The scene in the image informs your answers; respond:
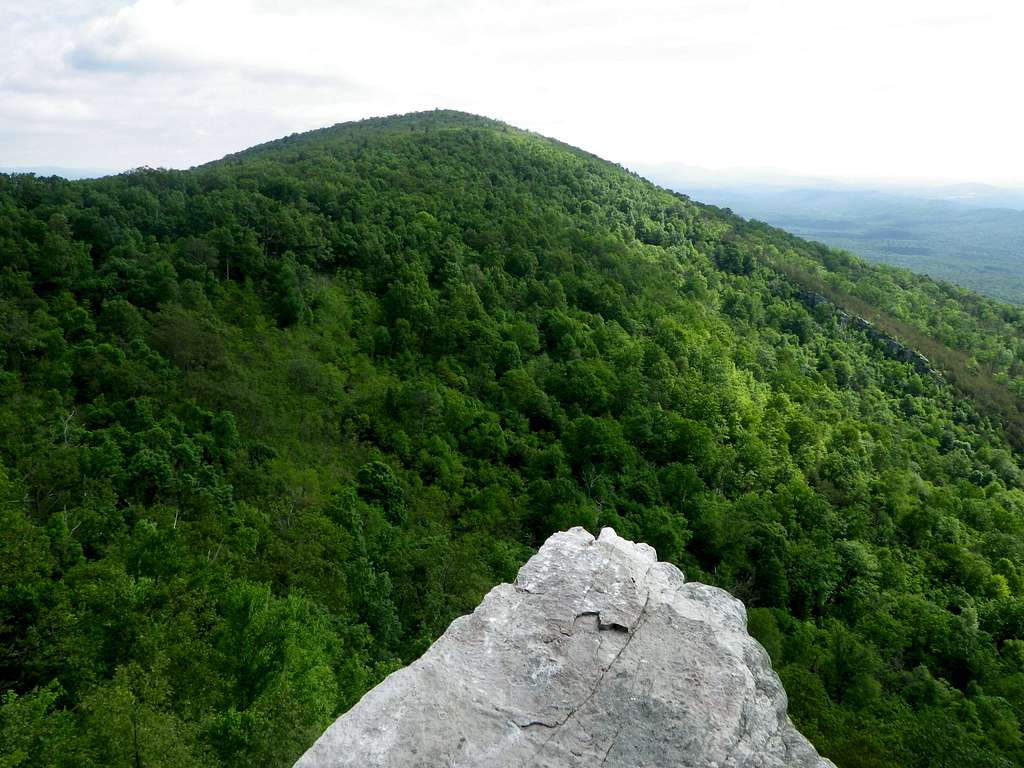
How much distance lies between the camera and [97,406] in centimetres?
3928

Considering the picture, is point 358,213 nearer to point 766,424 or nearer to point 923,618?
point 766,424

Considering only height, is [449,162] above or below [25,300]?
above

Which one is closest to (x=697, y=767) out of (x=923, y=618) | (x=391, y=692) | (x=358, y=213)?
(x=391, y=692)

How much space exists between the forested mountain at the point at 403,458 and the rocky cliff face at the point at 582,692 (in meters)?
9.47

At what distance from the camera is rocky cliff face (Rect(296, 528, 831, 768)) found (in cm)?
1006

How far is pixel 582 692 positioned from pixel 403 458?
39750 mm

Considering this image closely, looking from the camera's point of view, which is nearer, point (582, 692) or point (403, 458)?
point (582, 692)

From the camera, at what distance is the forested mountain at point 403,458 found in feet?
77.5

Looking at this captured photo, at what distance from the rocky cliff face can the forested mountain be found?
9.47 m

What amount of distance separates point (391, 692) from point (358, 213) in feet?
231

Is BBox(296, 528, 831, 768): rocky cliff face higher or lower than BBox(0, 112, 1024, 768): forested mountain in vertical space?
higher

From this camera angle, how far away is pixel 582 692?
11227 millimetres

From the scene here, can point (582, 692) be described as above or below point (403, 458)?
above

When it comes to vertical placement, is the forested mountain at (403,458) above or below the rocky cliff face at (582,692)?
below
